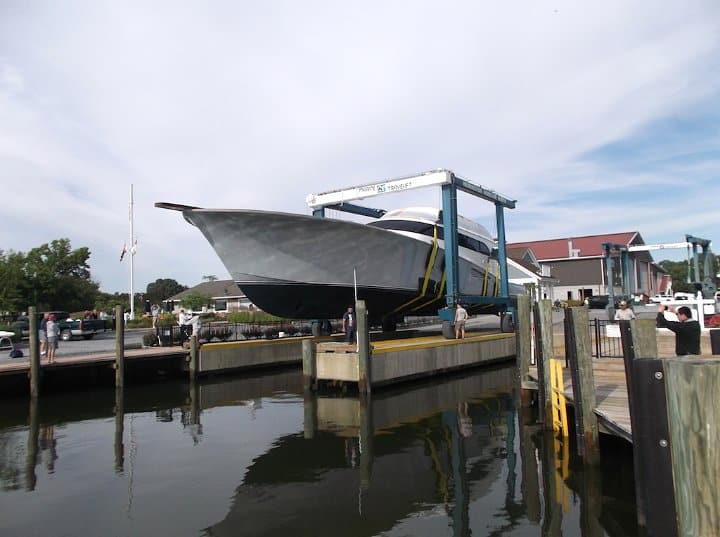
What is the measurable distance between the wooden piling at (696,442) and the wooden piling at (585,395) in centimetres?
439

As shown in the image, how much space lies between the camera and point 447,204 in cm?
1530

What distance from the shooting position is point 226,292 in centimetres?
5941

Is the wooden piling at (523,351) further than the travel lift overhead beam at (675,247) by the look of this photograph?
No

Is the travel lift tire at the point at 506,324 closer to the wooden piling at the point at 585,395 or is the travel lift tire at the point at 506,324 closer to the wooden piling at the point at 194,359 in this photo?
the wooden piling at the point at 194,359

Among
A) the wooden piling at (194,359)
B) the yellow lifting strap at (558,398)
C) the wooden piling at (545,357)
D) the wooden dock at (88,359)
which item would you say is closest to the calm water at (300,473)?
the yellow lifting strap at (558,398)

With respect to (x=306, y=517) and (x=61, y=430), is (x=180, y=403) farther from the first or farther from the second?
(x=306, y=517)

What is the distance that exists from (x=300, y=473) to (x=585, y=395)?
12.5 ft

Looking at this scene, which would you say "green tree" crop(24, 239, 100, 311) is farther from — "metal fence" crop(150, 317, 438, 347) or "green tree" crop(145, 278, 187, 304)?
"green tree" crop(145, 278, 187, 304)

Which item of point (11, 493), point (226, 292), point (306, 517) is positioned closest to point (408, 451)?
point (306, 517)

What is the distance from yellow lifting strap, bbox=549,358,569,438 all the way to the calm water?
0.89ft

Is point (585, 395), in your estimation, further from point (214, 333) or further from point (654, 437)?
point (214, 333)

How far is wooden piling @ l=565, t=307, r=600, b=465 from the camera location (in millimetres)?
6754

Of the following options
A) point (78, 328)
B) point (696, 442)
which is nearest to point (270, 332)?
point (78, 328)

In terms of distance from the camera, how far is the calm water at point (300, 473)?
219 inches
